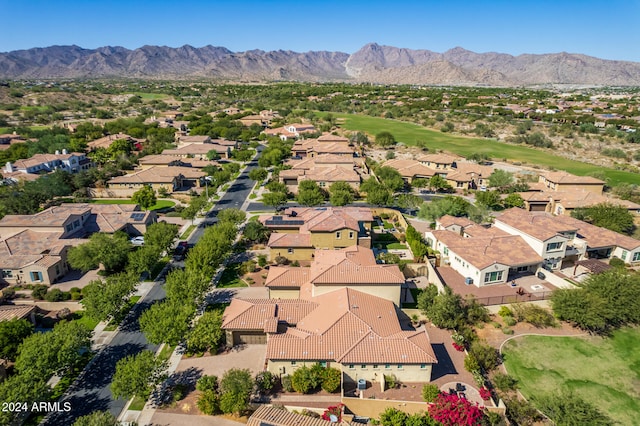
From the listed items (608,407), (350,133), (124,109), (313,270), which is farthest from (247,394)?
(124,109)

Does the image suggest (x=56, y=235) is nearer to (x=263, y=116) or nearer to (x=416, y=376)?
(x=416, y=376)

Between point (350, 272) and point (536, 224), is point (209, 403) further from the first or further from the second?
point (536, 224)

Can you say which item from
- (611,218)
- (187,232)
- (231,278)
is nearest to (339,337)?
(231,278)

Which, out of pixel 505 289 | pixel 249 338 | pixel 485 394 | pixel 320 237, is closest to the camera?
pixel 485 394

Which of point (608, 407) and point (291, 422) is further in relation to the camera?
point (608, 407)

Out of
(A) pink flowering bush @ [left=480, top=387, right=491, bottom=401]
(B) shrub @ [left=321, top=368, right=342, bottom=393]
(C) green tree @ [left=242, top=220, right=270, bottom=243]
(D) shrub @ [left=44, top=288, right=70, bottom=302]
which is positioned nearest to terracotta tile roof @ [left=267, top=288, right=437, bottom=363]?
(B) shrub @ [left=321, top=368, right=342, bottom=393]

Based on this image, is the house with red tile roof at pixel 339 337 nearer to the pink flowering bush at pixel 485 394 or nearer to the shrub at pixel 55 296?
the pink flowering bush at pixel 485 394
